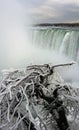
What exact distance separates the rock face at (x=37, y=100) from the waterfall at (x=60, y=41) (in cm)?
1241

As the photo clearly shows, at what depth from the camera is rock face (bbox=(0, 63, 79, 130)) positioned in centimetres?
148

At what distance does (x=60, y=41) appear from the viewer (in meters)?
15.5

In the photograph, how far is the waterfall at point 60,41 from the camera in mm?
14438

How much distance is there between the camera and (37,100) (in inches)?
63.2

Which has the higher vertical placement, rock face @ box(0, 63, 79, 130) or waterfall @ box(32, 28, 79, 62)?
rock face @ box(0, 63, 79, 130)

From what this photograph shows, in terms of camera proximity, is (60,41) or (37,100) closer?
(37,100)

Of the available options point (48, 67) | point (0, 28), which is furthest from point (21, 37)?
point (48, 67)

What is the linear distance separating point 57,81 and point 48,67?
83 mm

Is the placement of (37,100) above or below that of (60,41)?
above

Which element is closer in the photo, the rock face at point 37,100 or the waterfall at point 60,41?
the rock face at point 37,100

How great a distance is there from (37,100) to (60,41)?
45.9 ft

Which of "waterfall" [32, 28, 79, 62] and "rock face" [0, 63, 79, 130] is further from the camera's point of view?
A: "waterfall" [32, 28, 79, 62]

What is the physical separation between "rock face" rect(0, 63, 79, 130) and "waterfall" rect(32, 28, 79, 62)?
1241 centimetres

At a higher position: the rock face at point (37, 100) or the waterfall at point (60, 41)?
the rock face at point (37, 100)
